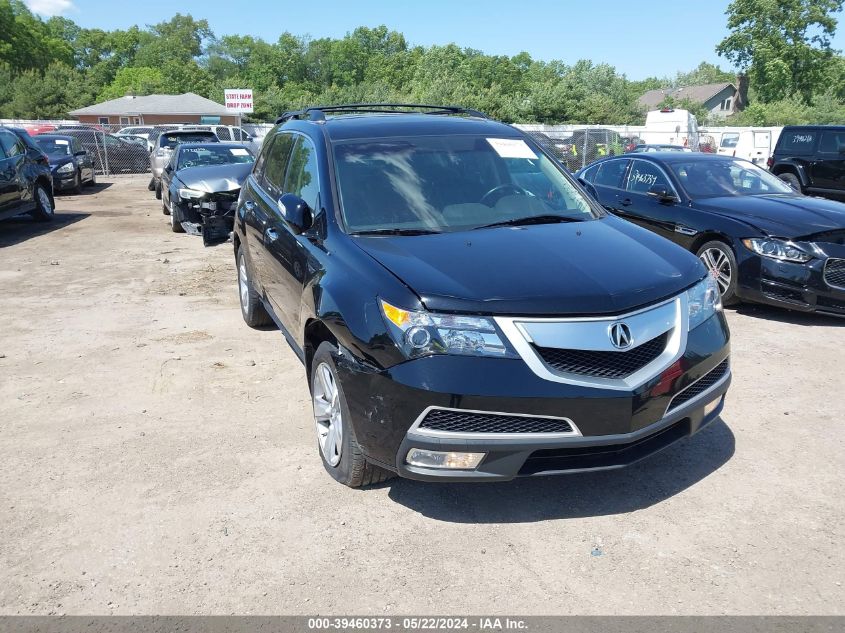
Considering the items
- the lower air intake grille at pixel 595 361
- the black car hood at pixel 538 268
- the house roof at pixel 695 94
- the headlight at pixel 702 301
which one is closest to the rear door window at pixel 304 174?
the black car hood at pixel 538 268

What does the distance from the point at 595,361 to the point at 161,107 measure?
62762 millimetres

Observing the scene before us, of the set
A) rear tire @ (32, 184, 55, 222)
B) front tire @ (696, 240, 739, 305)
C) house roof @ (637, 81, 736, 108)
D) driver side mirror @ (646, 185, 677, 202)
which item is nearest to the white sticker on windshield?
front tire @ (696, 240, 739, 305)

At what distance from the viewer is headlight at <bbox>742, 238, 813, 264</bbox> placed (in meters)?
6.41

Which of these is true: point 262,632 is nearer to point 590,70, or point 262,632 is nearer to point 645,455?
point 645,455

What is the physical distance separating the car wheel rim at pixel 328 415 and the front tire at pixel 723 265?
14.8 ft

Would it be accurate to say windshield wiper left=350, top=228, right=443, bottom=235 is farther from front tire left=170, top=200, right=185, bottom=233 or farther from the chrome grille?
front tire left=170, top=200, right=185, bottom=233

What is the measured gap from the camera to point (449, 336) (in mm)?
3004

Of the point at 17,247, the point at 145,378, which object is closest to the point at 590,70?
the point at 17,247

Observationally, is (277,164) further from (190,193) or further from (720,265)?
(190,193)

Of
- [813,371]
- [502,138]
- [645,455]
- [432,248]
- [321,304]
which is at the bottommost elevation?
[813,371]

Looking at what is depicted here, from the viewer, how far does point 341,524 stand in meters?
3.38

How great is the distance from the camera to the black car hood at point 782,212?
6.59 m

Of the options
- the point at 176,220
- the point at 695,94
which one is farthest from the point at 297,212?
the point at 695,94

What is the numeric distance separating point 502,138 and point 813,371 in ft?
9.79
